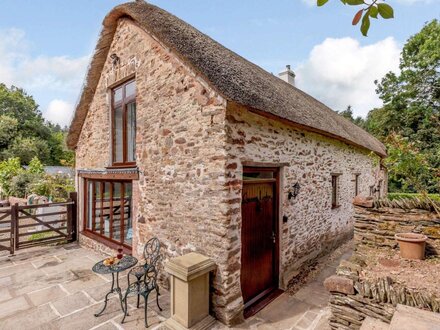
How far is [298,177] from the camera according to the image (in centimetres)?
600

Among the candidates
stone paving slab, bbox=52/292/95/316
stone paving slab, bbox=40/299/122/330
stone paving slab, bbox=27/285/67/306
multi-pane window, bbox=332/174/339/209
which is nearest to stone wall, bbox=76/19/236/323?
stone paving slab, bbox=40/299/122/330

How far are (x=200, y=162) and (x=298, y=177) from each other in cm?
288

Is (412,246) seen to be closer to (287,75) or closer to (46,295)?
(46,295)

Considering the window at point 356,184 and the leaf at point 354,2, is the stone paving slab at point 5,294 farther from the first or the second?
the window at point 356,184

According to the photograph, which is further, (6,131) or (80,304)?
(6,131)

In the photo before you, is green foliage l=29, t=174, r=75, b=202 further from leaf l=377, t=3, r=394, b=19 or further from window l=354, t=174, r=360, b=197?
leaf l=377, t=3, r=394, b=19

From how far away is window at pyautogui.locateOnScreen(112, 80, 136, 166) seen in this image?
6414mm

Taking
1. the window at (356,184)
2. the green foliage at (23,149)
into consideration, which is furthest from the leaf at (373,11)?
the green foliage at (23,149)

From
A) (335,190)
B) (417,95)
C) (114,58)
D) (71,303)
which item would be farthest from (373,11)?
(417,95)

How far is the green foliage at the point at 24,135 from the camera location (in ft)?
87.9

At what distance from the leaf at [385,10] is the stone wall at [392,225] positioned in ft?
17.2

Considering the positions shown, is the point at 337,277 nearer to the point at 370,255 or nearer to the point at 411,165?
the point at 370,255

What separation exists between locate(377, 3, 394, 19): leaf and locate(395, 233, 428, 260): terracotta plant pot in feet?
16.3

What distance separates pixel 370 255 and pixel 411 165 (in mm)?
2592
